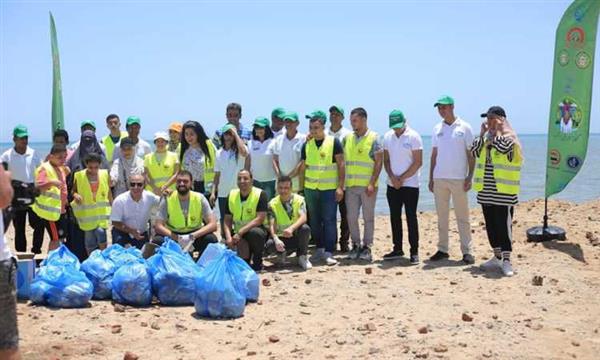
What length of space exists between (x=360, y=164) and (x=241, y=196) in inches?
63.3

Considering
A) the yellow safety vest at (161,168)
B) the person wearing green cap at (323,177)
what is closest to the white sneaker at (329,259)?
the person wearing green cap at (323,177)

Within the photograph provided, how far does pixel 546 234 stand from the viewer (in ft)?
33.3

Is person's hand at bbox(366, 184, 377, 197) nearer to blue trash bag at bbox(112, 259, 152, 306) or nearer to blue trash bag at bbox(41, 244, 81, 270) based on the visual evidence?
blue trash bag at bbox(112, 259, 152, 306)

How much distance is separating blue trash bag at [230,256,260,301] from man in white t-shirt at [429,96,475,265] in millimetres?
2986

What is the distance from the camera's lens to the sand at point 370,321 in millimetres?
5617

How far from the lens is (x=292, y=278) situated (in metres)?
8.27

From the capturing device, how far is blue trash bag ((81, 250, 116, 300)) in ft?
23.6

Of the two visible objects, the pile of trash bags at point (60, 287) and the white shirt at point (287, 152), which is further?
the white shirt at point (287, 152)

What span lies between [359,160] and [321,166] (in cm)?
50

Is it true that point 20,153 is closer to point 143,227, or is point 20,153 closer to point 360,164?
point 143,227

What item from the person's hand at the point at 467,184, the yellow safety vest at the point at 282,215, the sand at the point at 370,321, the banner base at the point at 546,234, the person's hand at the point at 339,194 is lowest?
the sand at the point at 370,321

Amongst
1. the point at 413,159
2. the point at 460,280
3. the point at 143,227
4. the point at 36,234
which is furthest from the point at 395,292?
the point at 36,234

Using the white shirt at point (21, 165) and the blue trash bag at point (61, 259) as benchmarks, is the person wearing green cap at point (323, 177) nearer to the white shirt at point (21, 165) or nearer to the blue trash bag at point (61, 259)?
the blue trash bag at point (61, 259)

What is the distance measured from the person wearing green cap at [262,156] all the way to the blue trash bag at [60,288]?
2.98 meters
